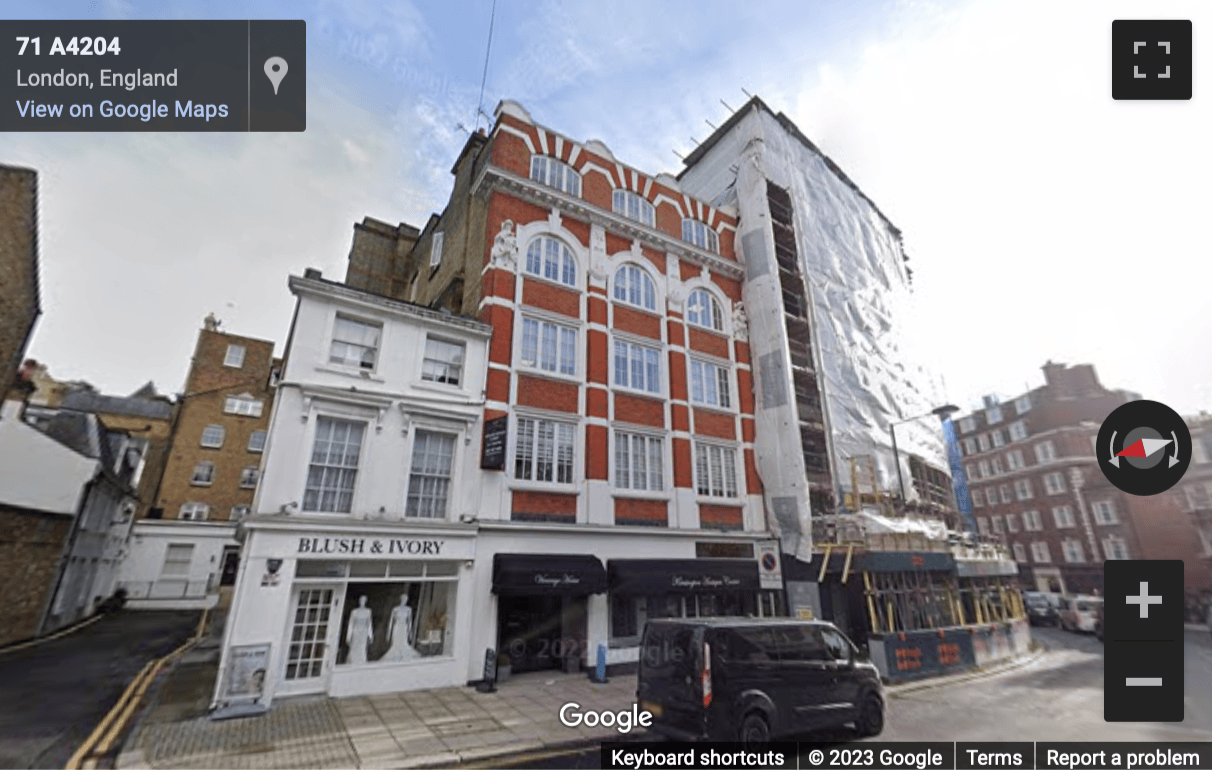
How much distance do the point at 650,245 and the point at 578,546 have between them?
38.5ft

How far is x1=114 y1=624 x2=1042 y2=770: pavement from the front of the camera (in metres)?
7.94

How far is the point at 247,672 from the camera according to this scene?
10500 millimetres

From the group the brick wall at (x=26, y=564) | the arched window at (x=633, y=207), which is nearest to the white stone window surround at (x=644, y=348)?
the arched window at (x=633, y=207)

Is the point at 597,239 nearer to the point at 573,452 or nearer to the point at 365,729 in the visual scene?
the point at 573,452

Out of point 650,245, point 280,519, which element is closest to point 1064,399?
point 280,519

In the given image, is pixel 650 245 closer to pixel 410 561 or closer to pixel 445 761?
pixel 410 561

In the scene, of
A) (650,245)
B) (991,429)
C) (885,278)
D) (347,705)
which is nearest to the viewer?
(347,705)

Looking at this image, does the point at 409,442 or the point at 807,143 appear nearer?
the point at 409,442

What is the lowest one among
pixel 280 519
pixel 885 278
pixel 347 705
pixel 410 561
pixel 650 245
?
pixel 347 705

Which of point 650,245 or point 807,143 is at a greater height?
→ point 807,143

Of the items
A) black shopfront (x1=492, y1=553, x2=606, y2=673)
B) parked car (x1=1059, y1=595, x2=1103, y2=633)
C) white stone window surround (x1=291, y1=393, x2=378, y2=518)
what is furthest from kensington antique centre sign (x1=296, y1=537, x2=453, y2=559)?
parked car (x1=1059, y1=595, x2=1103, y2=633)

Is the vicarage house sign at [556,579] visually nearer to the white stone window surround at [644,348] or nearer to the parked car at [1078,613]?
the white stone window surround at [644,348]

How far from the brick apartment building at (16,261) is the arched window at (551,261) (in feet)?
54.2

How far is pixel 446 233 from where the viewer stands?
21688 mm
